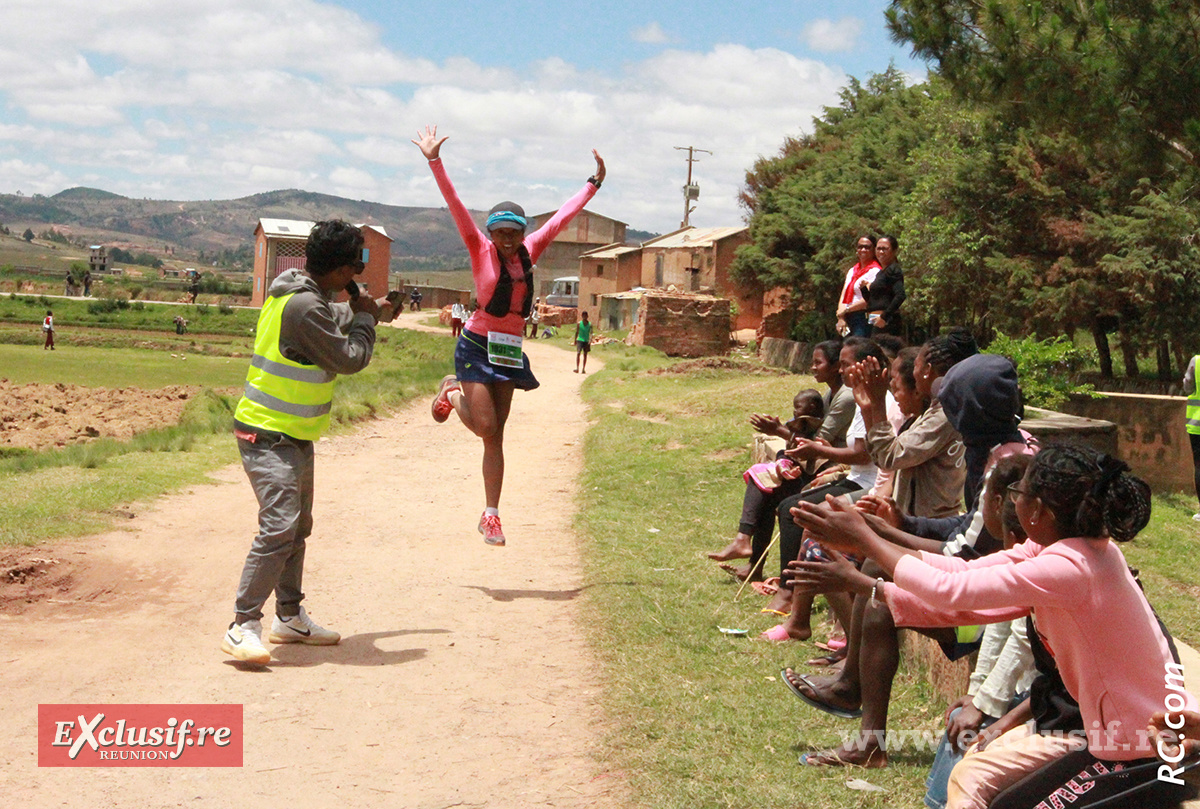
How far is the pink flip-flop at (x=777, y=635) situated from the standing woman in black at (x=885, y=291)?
13.9 feet

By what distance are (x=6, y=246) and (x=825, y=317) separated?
595 ft

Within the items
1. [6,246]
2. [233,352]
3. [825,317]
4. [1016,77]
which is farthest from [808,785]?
[6,246]

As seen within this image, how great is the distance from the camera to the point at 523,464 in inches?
527

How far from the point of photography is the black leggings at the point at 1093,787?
3164 mm

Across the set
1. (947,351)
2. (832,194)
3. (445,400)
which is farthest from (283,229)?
(947,351)

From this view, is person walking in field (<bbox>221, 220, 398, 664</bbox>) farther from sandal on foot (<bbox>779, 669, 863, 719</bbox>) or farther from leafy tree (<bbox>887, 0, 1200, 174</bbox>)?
leafy tree (<bbox>887, 0, 1200, 174</bbox>)

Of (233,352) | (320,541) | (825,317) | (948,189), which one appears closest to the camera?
(320,541)

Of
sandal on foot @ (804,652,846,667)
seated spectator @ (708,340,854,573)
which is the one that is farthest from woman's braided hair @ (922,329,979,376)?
seated spectator @ (708,340,854,573)

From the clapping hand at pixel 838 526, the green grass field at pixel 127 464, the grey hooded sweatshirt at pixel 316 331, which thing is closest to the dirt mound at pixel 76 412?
the green grass field at pixel 127 464

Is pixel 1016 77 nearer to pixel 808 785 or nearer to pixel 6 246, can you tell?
pixel 808 785

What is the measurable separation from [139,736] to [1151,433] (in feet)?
34.2

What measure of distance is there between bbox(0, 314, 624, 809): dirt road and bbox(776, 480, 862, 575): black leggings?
1295mm

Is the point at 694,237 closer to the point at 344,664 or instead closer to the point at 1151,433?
the point at 1151,433

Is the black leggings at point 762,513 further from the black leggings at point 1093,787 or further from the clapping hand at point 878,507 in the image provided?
the black leggings at point 1093,787
